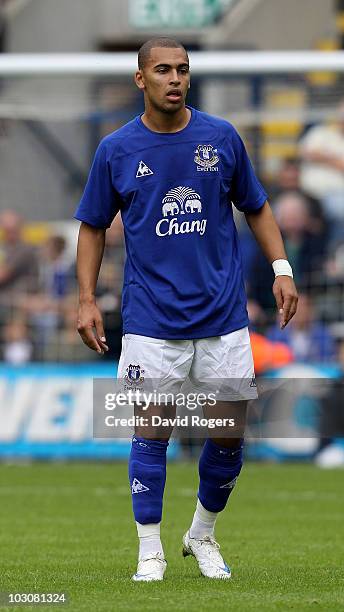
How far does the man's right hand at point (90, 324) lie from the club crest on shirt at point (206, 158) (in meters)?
0.73

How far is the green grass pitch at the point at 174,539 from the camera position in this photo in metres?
5.69

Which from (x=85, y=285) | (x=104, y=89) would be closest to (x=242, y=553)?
(x=85, y=285)

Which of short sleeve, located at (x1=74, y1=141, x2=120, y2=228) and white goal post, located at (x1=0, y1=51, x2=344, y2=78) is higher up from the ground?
white goal post, located at (x1=0, y1=51, x2=344, y2=78)

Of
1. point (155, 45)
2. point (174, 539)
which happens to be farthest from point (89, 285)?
point (174, 539)

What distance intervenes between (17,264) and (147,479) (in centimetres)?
924

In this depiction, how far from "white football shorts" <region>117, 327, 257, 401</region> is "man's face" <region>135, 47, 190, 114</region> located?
97cm

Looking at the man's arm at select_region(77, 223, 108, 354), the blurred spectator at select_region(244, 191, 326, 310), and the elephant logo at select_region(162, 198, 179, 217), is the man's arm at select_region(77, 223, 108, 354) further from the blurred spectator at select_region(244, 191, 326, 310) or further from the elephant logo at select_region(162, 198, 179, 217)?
the blurred spectator at select_region(244, 191, 326, 310)

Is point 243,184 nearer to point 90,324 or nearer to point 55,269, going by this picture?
point 90,324

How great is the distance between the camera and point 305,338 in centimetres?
1470

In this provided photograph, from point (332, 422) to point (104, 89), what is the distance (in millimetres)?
3883

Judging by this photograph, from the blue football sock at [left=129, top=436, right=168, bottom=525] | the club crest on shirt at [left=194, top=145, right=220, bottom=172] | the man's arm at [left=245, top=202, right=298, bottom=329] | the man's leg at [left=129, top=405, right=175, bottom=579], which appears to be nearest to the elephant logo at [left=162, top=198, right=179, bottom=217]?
the club crest on shirt at [left=194, top=145, right=220, bottom=172]

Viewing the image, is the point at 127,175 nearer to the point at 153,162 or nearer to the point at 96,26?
the point at 153,162

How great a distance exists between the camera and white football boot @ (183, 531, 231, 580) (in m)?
6.38
